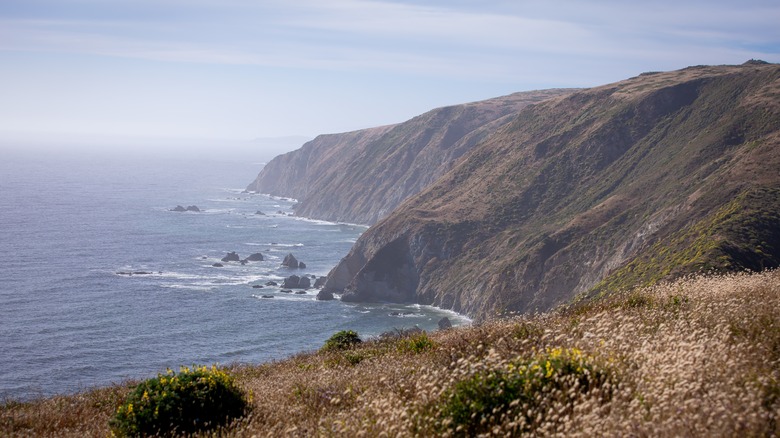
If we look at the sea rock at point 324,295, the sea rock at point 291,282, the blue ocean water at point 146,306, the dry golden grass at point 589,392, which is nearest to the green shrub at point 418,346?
the dry golden grass at point 589,392

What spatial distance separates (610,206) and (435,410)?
94281 millimetres

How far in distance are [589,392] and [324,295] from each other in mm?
104048

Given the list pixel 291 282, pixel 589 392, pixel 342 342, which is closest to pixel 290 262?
pixel 291 282

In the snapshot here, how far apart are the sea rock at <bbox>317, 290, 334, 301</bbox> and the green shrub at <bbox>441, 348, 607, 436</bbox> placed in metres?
102

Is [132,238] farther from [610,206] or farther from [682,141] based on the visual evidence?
[682,141]

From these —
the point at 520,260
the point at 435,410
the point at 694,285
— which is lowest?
the point at 520,260

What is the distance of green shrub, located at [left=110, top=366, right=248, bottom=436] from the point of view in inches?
410

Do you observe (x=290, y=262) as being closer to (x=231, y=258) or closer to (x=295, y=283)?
(x=231, y=258)

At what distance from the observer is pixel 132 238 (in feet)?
495

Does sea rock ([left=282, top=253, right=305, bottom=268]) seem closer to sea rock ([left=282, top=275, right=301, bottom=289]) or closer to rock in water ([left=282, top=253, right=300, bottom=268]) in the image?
rock in water ([left=282, top=253, right=300, bottom=268])

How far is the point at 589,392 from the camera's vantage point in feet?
24.1

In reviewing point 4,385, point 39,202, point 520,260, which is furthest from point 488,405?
point 39,202

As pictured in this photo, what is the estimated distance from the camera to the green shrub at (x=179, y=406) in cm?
1041

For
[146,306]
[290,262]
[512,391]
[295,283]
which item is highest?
[512,391]
